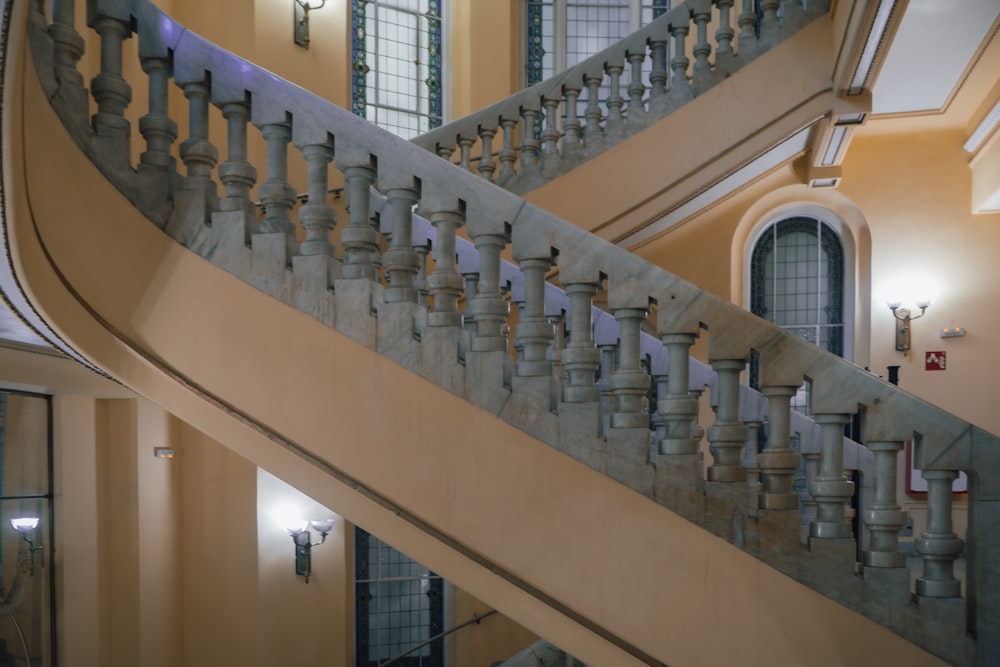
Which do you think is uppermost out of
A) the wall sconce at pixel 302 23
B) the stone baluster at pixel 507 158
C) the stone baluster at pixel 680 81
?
the wall sconce at pixel 302 23

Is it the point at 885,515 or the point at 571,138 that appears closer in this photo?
the point at 885,515

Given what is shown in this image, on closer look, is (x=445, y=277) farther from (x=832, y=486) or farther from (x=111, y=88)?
(x=832, y=486)

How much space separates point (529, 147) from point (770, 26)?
189cm

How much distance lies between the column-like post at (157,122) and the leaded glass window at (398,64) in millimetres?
5089

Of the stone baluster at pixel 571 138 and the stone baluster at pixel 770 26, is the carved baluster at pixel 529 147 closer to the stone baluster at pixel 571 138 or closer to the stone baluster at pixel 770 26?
the stone baluster at pixel 571 138

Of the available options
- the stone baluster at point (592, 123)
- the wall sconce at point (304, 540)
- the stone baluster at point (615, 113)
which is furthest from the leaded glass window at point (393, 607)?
the stone baluster at point (615, 113)

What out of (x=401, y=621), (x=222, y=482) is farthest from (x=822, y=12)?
(x=401, y=621)

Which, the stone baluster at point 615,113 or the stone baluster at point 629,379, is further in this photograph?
the stone baluster at point 615,113

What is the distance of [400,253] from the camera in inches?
113

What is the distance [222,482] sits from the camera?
6.94m

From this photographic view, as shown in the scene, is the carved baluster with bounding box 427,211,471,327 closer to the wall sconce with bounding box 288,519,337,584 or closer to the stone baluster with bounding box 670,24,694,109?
the stone baluster with bounding box 670,24,694,109

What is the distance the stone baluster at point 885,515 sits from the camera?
2.61 metres

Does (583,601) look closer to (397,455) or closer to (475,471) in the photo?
(475,471)

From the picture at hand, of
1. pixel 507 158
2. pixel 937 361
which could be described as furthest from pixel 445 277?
pixel 937 361
